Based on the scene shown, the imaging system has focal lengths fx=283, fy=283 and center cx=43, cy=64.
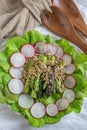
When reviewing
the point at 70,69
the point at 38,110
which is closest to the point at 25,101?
the point at 38,110

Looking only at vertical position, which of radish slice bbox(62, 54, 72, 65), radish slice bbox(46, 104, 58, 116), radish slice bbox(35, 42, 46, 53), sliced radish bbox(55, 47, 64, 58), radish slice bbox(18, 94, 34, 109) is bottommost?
radish slice bbox(46, 104, 58, 116)

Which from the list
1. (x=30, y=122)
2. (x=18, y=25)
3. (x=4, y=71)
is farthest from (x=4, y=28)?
(x=30, y=122)

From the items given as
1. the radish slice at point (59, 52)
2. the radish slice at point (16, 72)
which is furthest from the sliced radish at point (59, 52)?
the radish slice at point (16, 72)

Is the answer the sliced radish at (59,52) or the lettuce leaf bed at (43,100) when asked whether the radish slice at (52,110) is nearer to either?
the lettuce leaf bed at (43,100)

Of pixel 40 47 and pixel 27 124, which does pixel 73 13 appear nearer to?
pixel 40 47

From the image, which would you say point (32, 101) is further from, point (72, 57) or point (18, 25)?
point (18, 25)

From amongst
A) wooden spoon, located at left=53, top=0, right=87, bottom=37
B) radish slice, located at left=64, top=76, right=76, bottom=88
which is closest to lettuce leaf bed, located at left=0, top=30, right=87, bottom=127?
radish slice, located at left=64, top=76, right=76, bottom=88

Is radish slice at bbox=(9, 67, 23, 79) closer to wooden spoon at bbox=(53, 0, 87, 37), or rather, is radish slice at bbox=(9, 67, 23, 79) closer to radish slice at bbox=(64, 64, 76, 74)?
radish slice at bbox=(64, 64, 76, 74)
